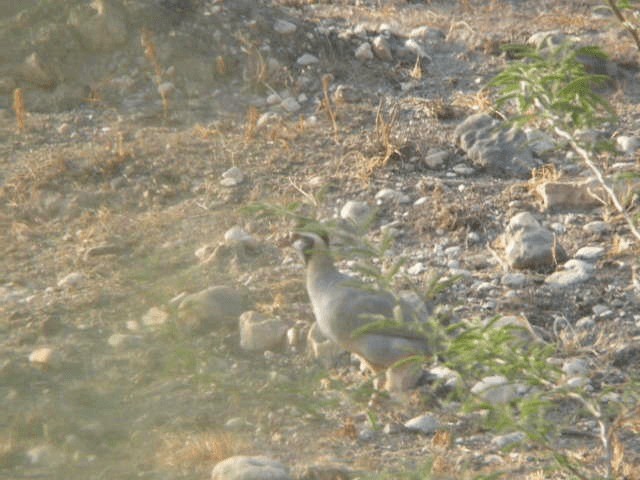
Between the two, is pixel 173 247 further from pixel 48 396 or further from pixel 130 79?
pixel 130 79

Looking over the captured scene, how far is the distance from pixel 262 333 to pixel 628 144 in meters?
3.28

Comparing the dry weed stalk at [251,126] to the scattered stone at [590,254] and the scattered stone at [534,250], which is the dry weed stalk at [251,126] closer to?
the scattered stone at [534,250]

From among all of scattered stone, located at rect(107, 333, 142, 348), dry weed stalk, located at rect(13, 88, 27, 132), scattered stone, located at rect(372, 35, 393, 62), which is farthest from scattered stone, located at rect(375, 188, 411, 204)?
dry weed stalk, located at rect(13, 88, 27, 132)

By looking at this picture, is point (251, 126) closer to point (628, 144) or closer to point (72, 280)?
point (72, 280)

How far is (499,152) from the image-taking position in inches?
289

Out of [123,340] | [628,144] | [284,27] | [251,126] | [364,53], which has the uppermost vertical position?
[284,27]

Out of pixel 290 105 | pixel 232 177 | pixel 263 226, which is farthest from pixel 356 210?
pixel 290 105

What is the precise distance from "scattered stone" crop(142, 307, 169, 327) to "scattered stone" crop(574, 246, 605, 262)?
246cm

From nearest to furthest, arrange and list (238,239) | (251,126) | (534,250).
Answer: (534,250) < (238,239) < (251,126)

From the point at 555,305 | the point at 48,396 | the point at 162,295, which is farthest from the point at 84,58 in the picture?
the point at 555,305

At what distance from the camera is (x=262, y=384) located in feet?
17.6

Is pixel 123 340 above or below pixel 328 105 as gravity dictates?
below

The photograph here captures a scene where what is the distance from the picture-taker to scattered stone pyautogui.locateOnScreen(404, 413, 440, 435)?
4793 millimetres

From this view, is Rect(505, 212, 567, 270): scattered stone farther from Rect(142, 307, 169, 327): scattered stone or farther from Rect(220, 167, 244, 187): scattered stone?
Rect(220, 167, 244, 187): scattered stone
